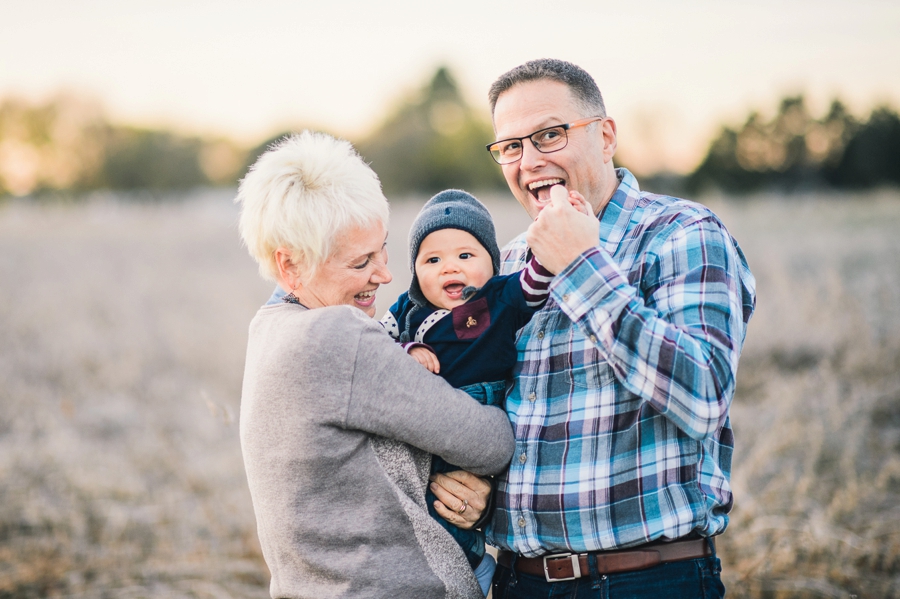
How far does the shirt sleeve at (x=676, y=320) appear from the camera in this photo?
5.29 ft

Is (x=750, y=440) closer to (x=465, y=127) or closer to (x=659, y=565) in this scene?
(x=659, y=565)

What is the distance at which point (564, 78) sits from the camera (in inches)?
89.2

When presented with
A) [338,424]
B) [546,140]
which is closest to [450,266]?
[546,140]

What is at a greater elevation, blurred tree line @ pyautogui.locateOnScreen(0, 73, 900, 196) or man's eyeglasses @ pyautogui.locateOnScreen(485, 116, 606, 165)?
blurred tree line @ pyautogui.locateOnScreen(0, 73, 900, 196)

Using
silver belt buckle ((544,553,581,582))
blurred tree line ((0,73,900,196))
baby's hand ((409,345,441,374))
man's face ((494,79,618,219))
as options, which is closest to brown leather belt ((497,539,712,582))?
silver belt buckle ((544,553,581,582))

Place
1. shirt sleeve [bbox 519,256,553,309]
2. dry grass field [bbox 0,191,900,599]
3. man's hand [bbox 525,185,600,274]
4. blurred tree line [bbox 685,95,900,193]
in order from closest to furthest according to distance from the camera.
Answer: man's hand [bbox 525,185,600,274] → shirt sleeve [bbox 519,256,553,309] → dry grass field [bbox 0,191,900,599] → blurred tree line [bbox 685,95,900,193]

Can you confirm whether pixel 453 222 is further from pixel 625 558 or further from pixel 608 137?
pixel 625 558

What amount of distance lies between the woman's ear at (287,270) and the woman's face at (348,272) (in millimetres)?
25

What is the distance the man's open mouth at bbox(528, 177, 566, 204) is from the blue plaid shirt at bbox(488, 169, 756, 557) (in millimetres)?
256

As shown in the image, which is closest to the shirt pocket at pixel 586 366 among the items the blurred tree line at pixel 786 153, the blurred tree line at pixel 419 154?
the blurred tree line at pixel 419 154

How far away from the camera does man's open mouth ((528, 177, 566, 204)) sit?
2.29m

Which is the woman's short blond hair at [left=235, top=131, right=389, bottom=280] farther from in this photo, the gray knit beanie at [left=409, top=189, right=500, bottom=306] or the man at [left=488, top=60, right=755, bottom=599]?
the man at [left=488, top=60, right=755, bottom=599]

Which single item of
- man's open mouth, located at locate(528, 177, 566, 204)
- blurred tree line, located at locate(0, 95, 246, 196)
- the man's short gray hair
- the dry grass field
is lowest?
the dry grass field

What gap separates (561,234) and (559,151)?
0.56 metres
